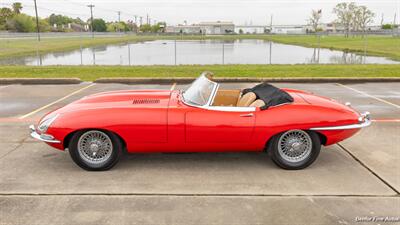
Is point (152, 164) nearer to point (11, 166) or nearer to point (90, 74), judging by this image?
point (11, 166)

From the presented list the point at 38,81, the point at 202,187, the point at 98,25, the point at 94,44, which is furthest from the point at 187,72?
the point at 98,25

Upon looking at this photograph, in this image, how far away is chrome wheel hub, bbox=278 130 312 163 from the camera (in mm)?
4566

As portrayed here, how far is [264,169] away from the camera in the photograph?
4.63 m

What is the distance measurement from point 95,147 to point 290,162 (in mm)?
2372

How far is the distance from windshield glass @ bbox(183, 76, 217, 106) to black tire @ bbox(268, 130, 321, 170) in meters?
0.97

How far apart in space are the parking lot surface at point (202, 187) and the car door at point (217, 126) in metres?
0.43

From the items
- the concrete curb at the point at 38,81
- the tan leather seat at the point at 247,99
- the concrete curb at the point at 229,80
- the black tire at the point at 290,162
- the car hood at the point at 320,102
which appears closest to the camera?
the black tire at the point at 290,162

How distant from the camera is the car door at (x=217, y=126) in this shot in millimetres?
4406

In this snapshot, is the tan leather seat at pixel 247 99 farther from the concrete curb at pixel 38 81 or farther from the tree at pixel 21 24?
the tree at pixel 21 24

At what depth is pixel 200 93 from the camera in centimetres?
466

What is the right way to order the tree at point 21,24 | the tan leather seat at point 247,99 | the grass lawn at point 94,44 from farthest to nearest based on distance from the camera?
the tree at point 21,24, the grass lawn at point 94,44, the tan leather seat at point 247,99

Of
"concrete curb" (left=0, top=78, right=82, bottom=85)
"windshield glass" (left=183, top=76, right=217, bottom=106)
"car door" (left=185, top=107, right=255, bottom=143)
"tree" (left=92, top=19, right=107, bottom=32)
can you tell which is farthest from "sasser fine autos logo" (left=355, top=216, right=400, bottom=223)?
"tree" (left=92, top=19, right=107, bottom=32)

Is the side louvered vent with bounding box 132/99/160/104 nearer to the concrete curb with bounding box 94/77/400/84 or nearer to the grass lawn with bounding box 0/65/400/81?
the concrete curb with bounding box 94/77/400/84

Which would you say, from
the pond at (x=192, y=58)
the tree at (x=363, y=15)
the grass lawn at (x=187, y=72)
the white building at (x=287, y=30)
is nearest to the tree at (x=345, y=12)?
the tree at (x=363, y=15)
